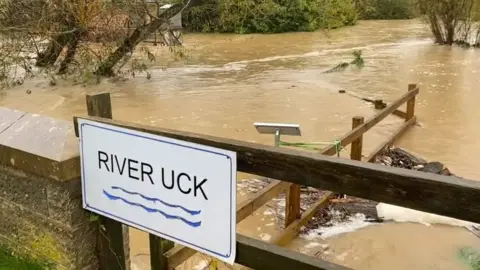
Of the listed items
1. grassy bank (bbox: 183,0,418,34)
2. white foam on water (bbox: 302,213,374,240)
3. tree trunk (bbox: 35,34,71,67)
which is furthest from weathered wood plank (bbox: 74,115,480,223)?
grassy bank (bbox: 183,0,418,34)

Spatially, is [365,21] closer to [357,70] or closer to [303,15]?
[303,15]

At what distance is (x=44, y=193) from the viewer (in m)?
2.60

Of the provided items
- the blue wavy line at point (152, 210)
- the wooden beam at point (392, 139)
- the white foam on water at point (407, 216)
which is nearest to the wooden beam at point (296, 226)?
the white foam on water at point (407, 216)

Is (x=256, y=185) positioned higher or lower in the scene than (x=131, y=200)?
lower

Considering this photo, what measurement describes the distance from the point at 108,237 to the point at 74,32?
11.9 meters

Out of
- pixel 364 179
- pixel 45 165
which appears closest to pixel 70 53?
pixel 45 165

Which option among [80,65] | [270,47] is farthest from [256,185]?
[270,47]

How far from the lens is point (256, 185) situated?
6.86 m

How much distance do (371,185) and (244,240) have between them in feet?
2.01

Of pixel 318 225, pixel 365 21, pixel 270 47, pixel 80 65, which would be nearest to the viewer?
pixel 318 225

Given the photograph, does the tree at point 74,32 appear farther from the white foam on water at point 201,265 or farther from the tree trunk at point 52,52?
the white foam on water at point 201,265

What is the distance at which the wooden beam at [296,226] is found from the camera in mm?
5051

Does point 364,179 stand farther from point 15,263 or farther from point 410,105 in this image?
point 410,105

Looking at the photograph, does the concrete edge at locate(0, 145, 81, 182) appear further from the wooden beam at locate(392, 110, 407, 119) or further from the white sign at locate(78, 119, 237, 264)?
the wooden beam at locate(392, 110, 407, 119)
